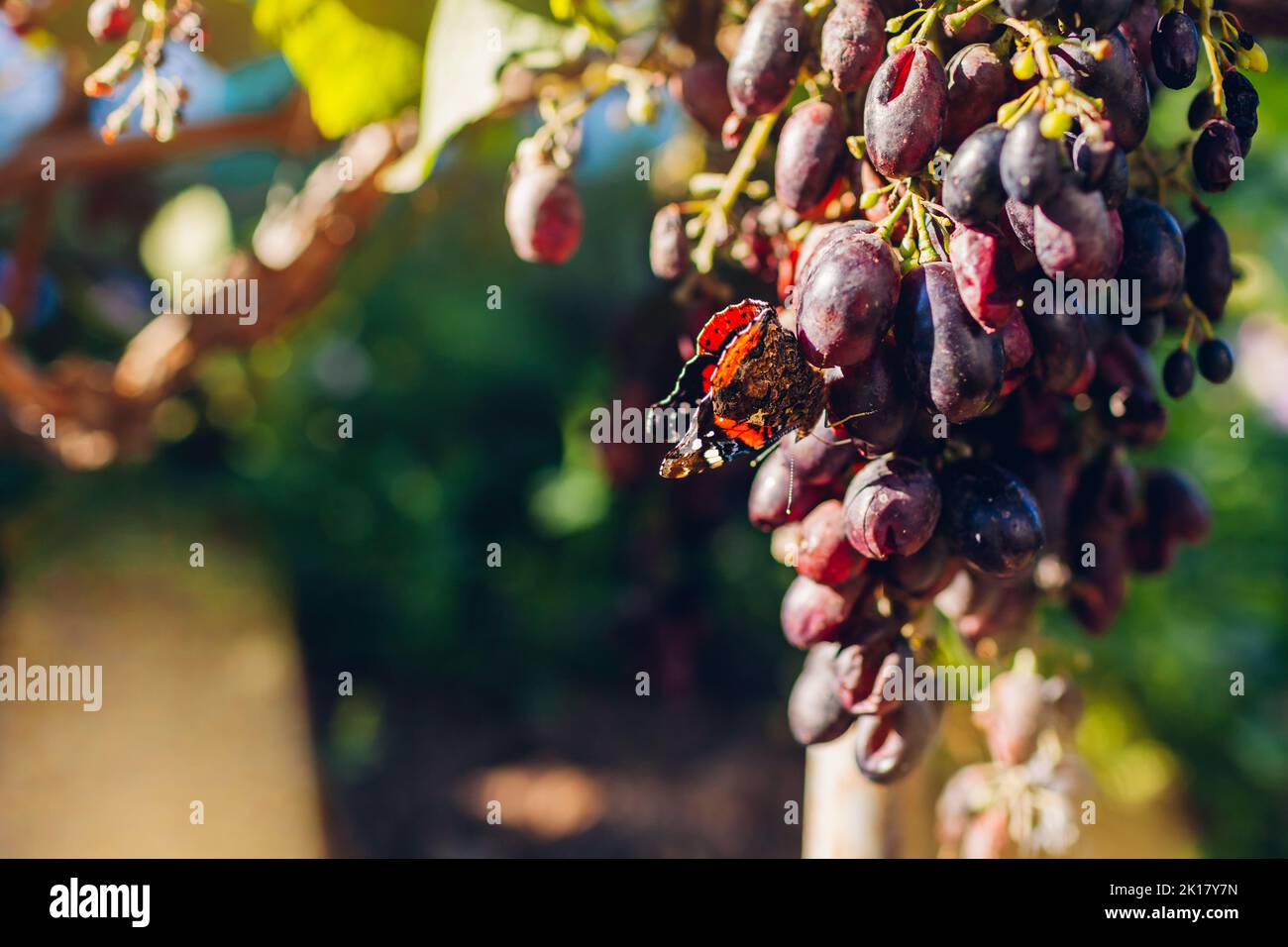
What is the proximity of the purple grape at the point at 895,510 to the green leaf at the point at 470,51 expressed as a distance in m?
0.42

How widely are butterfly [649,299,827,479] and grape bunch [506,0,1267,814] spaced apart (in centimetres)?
1

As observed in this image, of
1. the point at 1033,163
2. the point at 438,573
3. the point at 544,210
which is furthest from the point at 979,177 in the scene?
the point at 438,573

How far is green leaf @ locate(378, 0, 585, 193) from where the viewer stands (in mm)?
739

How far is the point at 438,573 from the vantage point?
1708 mm

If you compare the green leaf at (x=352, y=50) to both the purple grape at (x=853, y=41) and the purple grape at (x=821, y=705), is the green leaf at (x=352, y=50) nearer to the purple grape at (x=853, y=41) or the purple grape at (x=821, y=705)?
the purple grape at (x=853, y=41)

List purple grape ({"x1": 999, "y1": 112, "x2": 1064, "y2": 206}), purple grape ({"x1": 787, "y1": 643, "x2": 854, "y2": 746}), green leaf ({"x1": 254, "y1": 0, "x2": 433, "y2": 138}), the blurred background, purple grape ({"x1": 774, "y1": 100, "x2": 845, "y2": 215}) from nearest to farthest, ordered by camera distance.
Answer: purple grape ({"x1": 999, "y1": 112, "x2": 1064, "y2": 206})
purple grape ({"x1": 774, "y1": 100, "x2": 845, "y2": 215})
purple grape ({"x1": 787, "y1": 643, "x2": 854, "y2": 746})
green leaf ({"x1": 254, "y1": 0, "x2": 433, "y2": 138})
the blurred background

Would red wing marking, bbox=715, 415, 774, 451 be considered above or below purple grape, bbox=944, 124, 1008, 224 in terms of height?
below

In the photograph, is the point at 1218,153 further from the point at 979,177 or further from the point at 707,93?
the point at 707,93

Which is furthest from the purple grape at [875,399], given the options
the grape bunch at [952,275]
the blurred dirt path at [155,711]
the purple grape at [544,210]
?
the blurred dirt path at [155,711]

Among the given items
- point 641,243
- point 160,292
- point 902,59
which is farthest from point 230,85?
point 902,59

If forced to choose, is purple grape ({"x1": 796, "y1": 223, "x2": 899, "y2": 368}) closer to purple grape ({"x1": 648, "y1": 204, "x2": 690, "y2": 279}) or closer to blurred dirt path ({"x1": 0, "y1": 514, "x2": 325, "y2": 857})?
purple grape ({"x1": 648, "y1": 204, "x2": 690, "y2": 279})

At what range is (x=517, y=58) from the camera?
747 millimetres

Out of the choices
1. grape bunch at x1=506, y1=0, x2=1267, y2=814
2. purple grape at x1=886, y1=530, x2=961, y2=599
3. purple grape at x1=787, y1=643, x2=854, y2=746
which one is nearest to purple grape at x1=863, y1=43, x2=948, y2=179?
grape bunch at x1=506, y1=0, x2=1267, y2=814
